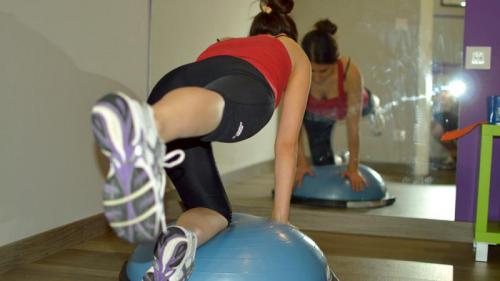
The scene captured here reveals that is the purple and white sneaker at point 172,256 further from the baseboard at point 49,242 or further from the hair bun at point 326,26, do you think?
the hair bun at point 326,26

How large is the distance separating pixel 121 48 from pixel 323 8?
3.98 ft

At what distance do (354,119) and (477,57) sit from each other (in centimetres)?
86

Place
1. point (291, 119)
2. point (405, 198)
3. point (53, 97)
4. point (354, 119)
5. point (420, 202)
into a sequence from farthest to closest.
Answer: point (354, 119), point (405, 198), point (420, 202), point (53, 97), point (291, 119)

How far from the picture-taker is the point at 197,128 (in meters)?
1.52

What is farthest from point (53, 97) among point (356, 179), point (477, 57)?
point (477, 57)

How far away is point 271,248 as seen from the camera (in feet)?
6.87

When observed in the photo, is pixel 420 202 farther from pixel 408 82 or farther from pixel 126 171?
pixel 126 171

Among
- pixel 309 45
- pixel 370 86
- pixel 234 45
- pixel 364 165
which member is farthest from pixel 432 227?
pixel 234 45

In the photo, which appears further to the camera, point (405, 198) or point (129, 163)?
point (405, 198)

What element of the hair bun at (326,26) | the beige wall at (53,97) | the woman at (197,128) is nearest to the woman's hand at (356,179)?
the hair bun at (326,26)

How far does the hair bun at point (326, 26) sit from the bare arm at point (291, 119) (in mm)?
1882

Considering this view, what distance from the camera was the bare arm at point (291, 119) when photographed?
2.11 meters

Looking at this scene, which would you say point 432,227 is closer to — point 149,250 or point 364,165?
point 364,165

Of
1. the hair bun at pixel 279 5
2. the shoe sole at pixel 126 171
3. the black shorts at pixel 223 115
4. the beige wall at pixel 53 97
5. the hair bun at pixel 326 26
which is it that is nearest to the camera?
the shoe sole at pixel 126 171
